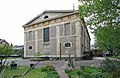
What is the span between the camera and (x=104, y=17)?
59.8 ft

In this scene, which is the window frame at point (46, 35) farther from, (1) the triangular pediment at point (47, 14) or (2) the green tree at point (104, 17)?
(2) the green tree at point (104, 17)

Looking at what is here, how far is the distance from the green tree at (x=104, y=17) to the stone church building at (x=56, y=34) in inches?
914

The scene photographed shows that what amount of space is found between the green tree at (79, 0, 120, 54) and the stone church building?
2321 centimetres

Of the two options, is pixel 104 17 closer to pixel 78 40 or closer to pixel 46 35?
pixel 78 40

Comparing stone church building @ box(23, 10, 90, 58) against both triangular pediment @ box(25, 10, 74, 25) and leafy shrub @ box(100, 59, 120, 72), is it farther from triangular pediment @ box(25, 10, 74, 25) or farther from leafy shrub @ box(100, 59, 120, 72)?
leafy shrub @ box(100, 59, 120, 72)

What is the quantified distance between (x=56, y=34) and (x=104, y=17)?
33306 mm

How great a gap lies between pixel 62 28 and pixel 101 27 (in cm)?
3066

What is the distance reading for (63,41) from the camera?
49.3m

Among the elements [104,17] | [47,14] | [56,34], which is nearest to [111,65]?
[104,17]

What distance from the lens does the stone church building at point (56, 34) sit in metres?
46.4

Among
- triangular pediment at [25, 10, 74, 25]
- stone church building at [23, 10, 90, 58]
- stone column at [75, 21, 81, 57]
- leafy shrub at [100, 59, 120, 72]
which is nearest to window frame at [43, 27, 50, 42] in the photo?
stone church building at [23, 10, 90, 58]

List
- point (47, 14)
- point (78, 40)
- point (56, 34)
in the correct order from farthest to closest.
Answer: point (47, 14) < point (56, 34) < point (78, 40)

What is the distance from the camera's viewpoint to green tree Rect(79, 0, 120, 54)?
58.4 feet

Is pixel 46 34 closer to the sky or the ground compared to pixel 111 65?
closer to the sky
